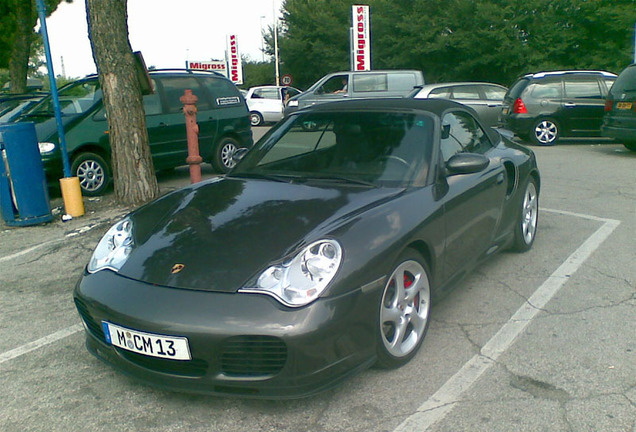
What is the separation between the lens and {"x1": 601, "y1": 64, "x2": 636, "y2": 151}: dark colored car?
1060 centimetres

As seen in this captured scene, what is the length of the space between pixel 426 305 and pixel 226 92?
304 inches

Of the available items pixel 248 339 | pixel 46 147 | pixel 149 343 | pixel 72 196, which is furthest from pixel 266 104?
pixel 248 339

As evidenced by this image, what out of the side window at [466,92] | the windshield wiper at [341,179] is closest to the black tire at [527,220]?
the windshield wiper at [341,179]

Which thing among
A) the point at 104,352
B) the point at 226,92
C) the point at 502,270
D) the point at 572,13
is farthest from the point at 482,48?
the point at 104,352

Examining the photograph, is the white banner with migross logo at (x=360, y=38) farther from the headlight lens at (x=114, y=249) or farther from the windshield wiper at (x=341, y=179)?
the headlight lens at (x=114, y=249)

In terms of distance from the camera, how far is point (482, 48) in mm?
29391

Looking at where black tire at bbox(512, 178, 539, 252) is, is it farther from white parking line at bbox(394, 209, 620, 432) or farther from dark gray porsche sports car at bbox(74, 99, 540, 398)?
dark gray porsche sports car at bbox(74, 99, 540, 398)

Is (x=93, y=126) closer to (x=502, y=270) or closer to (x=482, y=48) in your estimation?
(x=502, y=270)

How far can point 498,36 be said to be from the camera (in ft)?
92.4

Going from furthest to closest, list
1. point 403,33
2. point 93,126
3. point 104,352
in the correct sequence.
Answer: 1. point 403,33
2. point 93,126
3. point 104,352

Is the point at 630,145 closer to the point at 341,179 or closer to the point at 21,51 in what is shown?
the point at 341,179

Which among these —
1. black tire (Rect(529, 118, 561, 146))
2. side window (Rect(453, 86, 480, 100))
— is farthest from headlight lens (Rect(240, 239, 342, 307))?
side window (Rect(453, 86, 480, 100))

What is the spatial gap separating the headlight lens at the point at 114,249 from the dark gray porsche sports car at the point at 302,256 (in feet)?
0.04

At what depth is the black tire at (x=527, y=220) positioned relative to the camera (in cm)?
499
